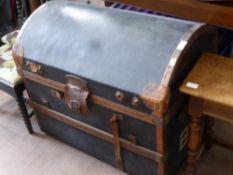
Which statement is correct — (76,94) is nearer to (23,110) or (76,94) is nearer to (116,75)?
(116,75)

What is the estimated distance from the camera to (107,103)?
1.46 metres

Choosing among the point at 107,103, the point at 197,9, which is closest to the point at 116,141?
the point at 107,103

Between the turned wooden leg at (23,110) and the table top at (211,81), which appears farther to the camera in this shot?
the turned wooden leg at (23,110)

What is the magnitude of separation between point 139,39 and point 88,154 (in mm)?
791

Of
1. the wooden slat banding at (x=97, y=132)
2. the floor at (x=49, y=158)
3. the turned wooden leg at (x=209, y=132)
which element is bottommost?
the floor at (x=49, y=158)

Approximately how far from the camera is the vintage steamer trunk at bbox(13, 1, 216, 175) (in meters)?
1.33

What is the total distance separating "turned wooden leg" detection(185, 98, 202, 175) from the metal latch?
0.46m

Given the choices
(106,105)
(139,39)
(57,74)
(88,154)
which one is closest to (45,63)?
(57,74)

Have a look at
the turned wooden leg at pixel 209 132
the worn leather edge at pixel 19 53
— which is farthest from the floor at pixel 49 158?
the worn leather edge at pixel 19 53

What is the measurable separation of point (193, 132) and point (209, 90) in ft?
0.80

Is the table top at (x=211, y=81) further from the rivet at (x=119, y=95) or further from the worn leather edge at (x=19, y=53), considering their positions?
the worn leather edge at (x=19, y=53)

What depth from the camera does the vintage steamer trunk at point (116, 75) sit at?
52.6 inches

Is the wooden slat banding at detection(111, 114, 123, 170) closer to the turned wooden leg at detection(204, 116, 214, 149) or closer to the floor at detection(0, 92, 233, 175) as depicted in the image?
the floor at detection(0, 92, 233, 175)

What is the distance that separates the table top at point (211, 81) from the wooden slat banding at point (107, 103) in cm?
18
